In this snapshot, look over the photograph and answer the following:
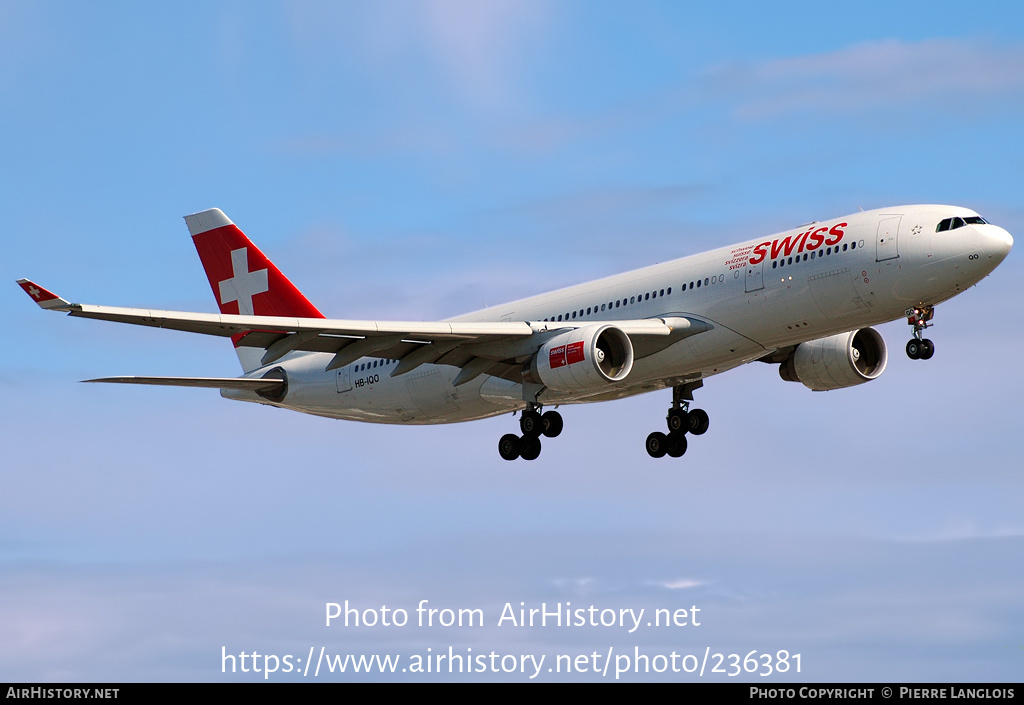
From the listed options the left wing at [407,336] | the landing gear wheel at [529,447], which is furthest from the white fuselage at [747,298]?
the landing gear wheel at [529,447]

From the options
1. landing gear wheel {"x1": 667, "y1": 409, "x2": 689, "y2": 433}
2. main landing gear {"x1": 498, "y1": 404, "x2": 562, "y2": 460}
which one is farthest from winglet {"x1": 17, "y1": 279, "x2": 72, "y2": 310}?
landing gear wheel {"x1": 667, "y1": 409, "x2": 689, "y2": 433}

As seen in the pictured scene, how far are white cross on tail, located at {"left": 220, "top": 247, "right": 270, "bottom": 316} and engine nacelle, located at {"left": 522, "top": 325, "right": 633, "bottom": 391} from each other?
565 inches

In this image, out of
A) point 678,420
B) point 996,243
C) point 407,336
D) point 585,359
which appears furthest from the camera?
point 678,420

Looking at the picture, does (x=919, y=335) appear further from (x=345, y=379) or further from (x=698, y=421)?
(x=345, y=379)

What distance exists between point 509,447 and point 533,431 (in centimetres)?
122

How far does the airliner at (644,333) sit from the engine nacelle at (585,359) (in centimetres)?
5

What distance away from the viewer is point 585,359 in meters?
37.1

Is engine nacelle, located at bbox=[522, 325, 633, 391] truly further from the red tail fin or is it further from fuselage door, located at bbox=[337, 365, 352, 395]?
the red tail fin

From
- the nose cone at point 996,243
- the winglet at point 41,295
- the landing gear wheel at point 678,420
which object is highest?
the nose cone at point 996,243

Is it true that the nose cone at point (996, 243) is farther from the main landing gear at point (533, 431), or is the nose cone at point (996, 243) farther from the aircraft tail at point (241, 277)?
the aircraft tail at point (241, 277)

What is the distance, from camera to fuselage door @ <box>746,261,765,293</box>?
36656 mm

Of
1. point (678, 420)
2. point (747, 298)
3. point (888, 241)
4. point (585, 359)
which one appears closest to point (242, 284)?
point (678, 420)

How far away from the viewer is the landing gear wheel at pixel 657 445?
142ft

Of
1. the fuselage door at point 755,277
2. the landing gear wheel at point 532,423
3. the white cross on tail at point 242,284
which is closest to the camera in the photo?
the fuselage door at point 755,277
